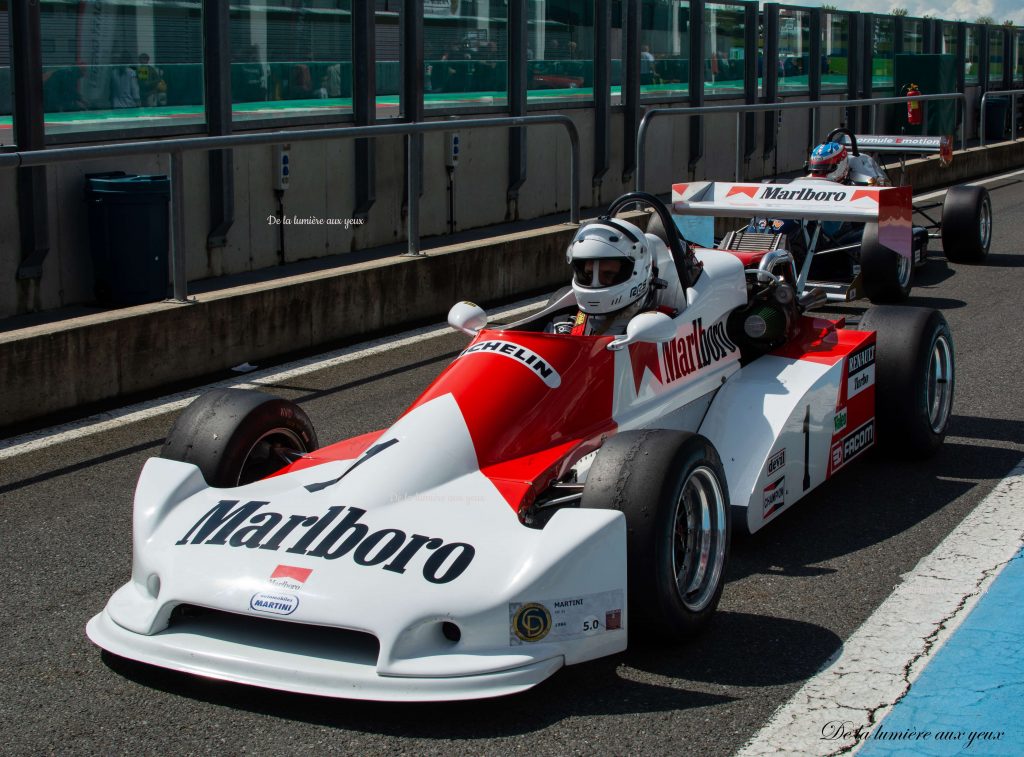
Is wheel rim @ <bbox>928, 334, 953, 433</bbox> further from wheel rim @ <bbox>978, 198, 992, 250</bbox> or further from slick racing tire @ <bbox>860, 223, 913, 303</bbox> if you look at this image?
wheel rim @ <bbox>978, 198, 992, 250</bbox>

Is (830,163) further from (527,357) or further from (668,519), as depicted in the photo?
(668,519)

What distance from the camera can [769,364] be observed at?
6.64 metres

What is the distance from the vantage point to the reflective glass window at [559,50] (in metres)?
17.3

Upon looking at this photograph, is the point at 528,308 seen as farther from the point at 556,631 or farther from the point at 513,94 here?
the point at 556,631

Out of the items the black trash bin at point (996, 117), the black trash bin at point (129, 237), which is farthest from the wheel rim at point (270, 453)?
the black trash bin at point (996, 117)

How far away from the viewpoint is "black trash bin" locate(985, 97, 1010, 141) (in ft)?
94.4

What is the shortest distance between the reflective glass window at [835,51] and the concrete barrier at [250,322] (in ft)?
48.9

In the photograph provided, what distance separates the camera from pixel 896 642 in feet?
15.5

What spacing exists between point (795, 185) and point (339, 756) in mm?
7269

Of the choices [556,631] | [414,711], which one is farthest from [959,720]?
[414,711]

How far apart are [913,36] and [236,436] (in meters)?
28.2

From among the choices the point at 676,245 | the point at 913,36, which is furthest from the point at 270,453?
the point at 913,36

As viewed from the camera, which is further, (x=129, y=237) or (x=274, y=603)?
(x=129, y=237)

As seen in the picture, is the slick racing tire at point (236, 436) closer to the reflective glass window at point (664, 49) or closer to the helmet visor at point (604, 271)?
the helmet visor at point (604, 271)
